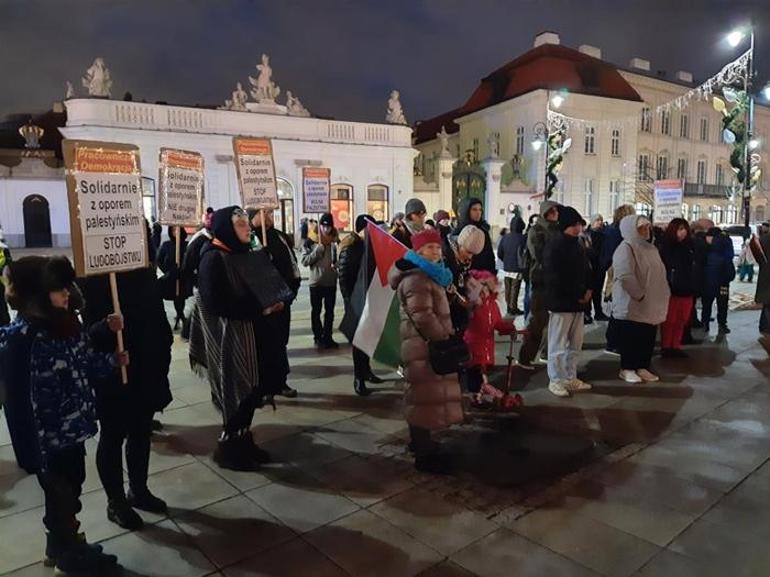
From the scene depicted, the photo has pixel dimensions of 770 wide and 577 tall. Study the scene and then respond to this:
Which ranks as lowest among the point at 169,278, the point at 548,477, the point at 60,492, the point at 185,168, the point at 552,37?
the point at 548,477

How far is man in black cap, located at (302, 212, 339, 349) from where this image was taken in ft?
25.1

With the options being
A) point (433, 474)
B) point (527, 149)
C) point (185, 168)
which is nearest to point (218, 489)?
point (433, 474)

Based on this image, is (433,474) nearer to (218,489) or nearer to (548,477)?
(548,477)

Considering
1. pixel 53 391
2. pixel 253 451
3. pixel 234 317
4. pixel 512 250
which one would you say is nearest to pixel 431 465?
pixel 253 451

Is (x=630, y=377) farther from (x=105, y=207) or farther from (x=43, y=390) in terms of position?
(x=43, y=390)

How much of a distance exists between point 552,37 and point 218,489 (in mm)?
41891

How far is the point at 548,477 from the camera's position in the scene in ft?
13.3

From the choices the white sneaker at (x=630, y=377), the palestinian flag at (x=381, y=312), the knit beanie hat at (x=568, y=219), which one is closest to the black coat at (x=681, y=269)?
the white sneaker at (x=630, y=377)

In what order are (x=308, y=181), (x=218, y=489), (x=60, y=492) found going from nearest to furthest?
(x=60, y=492), (x=218, y=489), (x=308, y=181)

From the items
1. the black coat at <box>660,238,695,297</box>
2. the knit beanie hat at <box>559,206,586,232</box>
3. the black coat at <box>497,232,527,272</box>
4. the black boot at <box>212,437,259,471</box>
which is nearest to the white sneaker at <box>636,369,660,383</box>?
the black coat at <box>660,238,695,297</box>

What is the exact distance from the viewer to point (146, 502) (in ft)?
11.7

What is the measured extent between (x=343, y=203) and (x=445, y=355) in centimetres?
2403

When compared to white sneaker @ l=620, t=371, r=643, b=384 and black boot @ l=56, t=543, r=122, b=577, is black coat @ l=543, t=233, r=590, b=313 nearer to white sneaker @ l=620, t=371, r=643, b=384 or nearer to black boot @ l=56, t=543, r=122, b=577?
white sneaker @ l=620, t=371, r=643, b=384

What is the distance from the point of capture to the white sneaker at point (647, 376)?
21.0 feet
